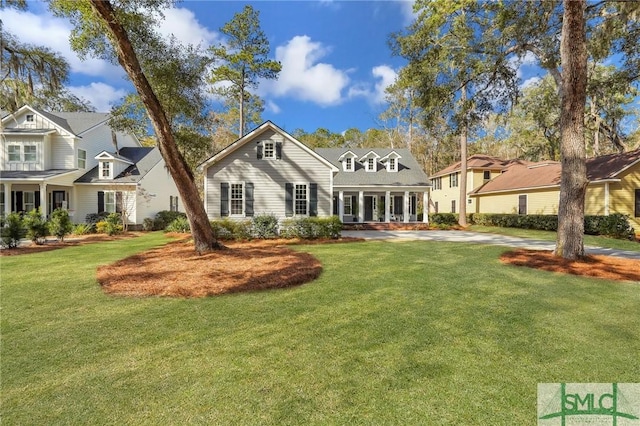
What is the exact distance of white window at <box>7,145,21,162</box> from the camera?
19.4m

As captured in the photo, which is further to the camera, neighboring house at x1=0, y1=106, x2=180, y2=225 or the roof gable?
neighboring house at x1=0, y1=106, x2=180, y2=225

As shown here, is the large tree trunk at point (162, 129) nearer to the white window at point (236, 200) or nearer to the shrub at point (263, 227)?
the shrub at point (263, 227)

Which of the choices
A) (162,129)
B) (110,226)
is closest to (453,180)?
(162,129)

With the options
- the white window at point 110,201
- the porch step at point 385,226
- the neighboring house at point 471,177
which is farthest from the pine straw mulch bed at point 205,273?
the neighboring house at point 471,177

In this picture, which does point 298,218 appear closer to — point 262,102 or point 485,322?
point 485,322

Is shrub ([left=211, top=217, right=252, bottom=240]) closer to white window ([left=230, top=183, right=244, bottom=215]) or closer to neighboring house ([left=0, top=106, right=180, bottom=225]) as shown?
white window ([left=230, top=183, right=244, bottom=215])

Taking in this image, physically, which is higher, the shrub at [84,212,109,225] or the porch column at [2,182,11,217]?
the porch column at [2,182,11,217]

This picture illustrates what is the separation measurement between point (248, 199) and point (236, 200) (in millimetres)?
652

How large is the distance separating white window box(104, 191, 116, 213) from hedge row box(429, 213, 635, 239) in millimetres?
22559

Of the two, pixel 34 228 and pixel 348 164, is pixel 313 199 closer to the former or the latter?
pixel 348 164

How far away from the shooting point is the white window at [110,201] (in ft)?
→ 67.2

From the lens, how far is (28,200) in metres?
19.8

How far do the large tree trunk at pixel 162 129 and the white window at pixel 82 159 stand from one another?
1639 cm

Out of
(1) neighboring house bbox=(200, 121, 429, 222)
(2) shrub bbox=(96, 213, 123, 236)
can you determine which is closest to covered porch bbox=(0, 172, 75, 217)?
(2) shrub bbox=(96, 213, 123, 236)
